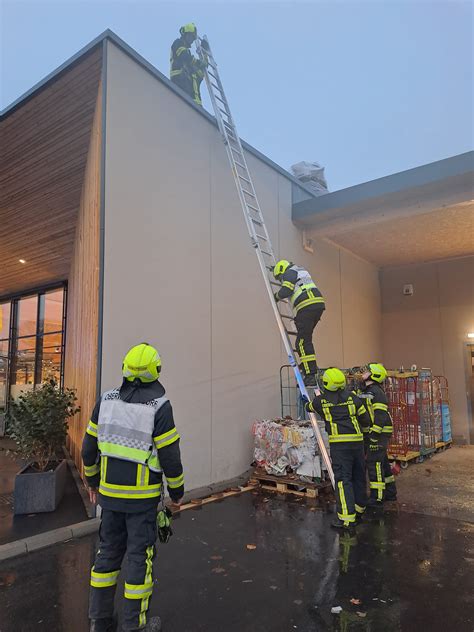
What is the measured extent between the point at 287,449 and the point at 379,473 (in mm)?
1415

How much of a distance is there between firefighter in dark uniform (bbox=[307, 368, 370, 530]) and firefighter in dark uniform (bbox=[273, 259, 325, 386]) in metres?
0.73

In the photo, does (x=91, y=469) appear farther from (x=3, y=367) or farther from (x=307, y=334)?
(x=3, y=367)

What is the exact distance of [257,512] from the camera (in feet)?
18.4

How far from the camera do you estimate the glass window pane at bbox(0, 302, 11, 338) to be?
15375 mm

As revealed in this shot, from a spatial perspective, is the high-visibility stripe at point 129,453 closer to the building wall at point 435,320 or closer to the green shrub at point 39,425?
the green shrub at point 39,425

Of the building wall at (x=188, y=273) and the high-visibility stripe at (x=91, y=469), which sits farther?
the building wall at (x=188, y=273)

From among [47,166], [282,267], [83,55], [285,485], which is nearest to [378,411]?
[285,485]

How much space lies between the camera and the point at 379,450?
19.6 ft

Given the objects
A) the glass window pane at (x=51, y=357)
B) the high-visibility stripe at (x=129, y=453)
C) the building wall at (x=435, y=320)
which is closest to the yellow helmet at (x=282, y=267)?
the high-visibility stripe at (x=129, y=453)

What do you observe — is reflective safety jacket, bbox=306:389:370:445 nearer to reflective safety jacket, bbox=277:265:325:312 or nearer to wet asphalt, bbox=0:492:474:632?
wet asphalt, bbox=0:492:474:632

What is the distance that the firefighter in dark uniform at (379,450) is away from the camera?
5918 millimetres

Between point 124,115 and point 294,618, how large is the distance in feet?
20.5

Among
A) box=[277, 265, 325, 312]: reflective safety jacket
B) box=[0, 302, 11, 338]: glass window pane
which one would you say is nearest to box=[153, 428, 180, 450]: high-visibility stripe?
box=[277, 265, 325, 312]: reflective safety jacket

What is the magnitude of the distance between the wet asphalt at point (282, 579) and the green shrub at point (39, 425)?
1.58 m
